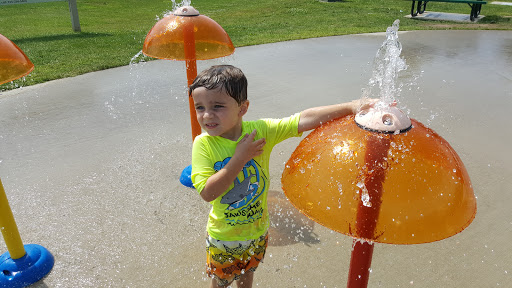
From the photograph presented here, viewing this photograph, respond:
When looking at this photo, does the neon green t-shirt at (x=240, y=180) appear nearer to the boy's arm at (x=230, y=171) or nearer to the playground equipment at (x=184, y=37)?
the boy's arm at (x=230, y=171)

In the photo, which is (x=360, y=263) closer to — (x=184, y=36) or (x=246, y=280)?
(x=246, y=280)

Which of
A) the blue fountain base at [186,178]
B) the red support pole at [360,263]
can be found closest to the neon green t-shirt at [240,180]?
the red support pole at [360,263]

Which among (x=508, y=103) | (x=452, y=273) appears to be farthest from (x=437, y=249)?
(x=508, y=103)

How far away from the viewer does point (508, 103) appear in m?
5.35

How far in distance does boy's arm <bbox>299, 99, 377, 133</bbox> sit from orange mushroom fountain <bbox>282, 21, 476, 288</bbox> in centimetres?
39

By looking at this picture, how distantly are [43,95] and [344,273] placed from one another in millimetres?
4978

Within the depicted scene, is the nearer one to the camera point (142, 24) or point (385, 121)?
point (385, 121)

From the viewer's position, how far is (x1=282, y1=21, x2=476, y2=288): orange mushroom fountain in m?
1.16

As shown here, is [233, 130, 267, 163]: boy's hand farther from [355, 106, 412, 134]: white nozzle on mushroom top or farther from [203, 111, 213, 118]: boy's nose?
[355, 106, 412, 134]: white nozzle on mushroom top

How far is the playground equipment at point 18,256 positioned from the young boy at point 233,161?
106cm

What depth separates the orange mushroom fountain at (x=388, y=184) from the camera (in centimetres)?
116

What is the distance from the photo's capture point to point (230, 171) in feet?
5.33

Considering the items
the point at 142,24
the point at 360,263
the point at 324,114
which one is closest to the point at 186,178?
the point at 324,114

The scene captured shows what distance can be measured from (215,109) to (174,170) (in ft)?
7.47
